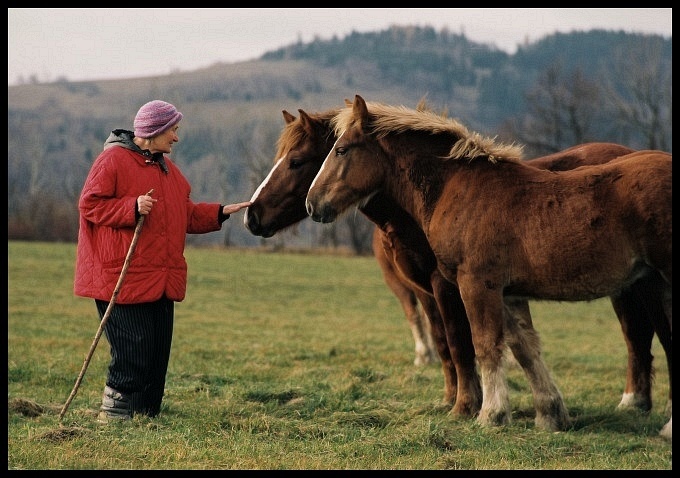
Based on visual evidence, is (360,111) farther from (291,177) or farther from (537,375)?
(537,375)

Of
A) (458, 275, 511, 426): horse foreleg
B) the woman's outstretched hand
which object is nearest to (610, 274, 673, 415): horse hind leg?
(458, 275, 511, 426): horse foreleg

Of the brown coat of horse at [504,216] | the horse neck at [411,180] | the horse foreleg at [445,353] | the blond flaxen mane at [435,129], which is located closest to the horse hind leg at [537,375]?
the brown coat of horse at [504,216]

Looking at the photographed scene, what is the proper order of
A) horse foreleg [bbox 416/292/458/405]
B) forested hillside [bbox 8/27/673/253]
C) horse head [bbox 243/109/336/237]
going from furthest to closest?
forested hillside [bbox 8/27/673/253] → horse foreleg [bbox 416/292/458/405] → horse head [bbox 243/109/336/237]

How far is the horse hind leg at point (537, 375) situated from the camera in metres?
6.89

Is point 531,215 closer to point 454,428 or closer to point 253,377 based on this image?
point 454,428

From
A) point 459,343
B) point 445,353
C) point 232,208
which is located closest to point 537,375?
point 459,343

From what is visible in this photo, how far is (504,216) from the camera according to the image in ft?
Answer: 21.0

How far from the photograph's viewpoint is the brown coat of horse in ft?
19.9

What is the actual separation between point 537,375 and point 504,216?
1560 mm

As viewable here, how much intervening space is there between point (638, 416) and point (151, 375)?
4517 millimetres

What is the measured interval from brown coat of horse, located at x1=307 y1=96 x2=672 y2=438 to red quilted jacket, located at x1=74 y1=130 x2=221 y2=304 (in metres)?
1.25

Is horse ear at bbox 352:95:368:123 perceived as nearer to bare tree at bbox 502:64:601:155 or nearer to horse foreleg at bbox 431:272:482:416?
horse foreleg at bbox 431:272:482:416

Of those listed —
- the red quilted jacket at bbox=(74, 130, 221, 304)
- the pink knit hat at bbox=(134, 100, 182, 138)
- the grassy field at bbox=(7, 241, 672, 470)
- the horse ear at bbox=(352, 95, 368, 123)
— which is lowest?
the grassy field at bbox=(7, 241, 672, 470)

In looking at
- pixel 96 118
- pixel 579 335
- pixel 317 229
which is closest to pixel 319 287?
pixel 579 335
